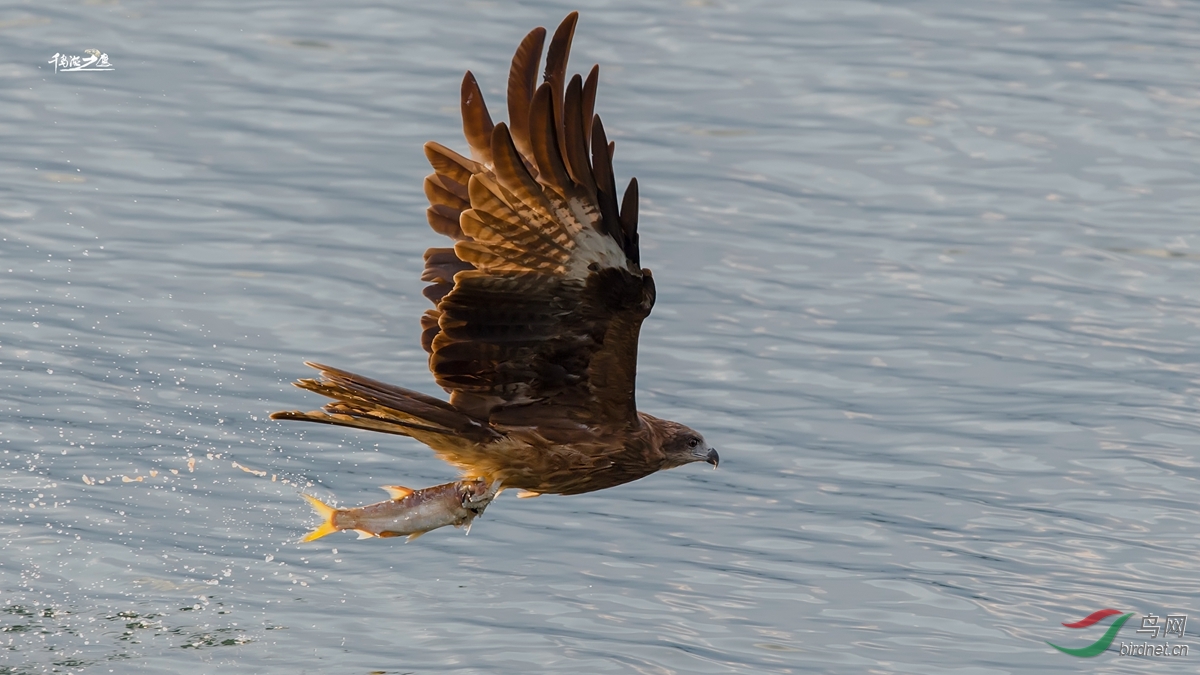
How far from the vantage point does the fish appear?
777 centimetres

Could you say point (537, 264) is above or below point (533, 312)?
above

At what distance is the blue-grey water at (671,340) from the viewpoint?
9359 mm

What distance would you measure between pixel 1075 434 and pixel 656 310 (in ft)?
9.07

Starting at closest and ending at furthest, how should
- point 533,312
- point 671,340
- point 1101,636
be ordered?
point 533,312 → point 1101,636 → point 671,340

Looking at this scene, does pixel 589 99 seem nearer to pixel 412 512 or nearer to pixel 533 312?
pixel 533 312

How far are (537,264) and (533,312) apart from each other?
290mm

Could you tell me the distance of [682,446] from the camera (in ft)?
29.0

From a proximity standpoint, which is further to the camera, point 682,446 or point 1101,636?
point 1101,636

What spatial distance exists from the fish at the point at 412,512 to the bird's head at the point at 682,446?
3.08 feet

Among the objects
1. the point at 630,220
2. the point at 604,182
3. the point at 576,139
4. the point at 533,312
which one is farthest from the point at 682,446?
the point at 576,139

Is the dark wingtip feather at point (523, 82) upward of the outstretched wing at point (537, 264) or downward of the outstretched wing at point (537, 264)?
upward

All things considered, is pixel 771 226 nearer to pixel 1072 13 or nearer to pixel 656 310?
pixel 656 310

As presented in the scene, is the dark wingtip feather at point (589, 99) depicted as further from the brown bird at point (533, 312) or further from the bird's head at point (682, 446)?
the bird's head at point (682, 446)

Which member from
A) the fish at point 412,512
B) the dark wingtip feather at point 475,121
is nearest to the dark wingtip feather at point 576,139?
the dark wingtip feather at point 475,121
